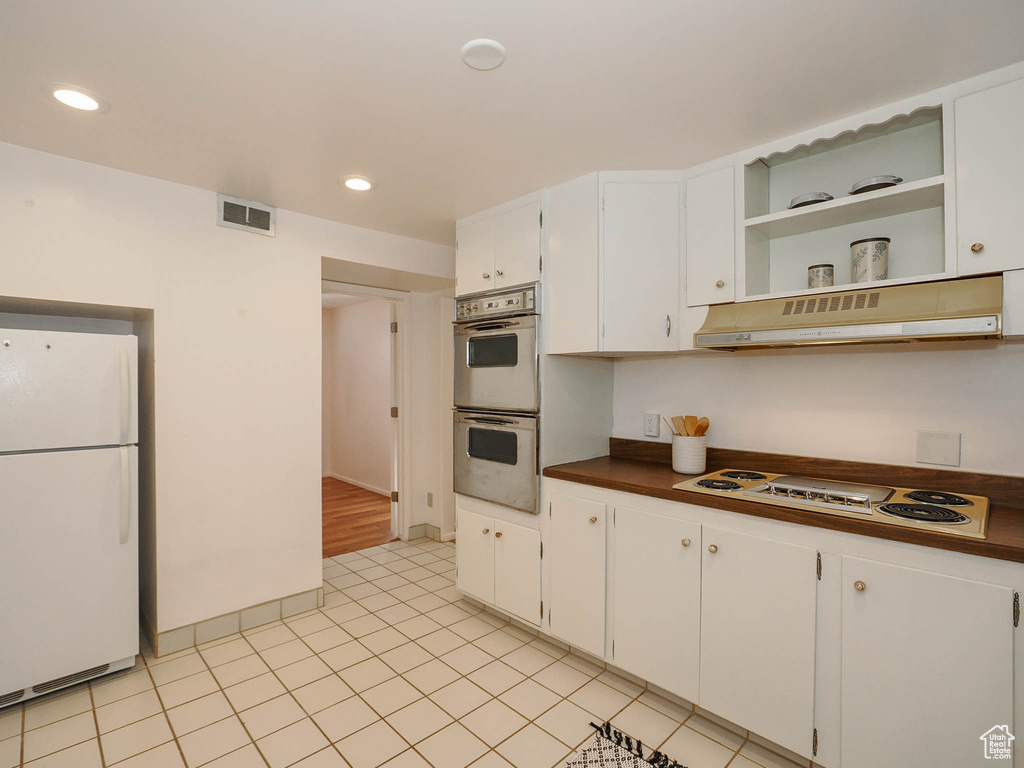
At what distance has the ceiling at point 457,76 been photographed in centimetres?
133

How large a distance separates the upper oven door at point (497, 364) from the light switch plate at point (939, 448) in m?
1.60

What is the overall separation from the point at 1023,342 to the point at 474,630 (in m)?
2.69

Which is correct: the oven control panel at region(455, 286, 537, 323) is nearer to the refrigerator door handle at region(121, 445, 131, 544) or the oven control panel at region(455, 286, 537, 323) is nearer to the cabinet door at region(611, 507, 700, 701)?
the cabinet door at region(611, 507, 700, 701)

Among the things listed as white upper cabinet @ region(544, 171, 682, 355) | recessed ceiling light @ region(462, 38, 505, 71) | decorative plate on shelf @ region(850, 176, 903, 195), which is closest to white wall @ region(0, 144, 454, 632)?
white upper cabinet @ region(544, 171, 682, 355)

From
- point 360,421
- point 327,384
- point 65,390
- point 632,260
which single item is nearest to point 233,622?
point 65,390

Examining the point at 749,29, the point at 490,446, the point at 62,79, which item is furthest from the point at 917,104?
the point at 62,79

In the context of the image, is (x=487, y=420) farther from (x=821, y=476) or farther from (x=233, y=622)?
(x=233, y=622)

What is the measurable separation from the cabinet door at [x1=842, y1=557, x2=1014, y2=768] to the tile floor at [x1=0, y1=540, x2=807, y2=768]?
1.32 ft

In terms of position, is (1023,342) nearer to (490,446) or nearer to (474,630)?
(490,446)

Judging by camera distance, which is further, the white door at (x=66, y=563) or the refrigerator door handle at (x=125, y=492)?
the refrigerator door handle at (x=125, y=492)

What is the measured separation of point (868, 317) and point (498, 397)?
167 cm

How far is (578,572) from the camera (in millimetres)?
2344

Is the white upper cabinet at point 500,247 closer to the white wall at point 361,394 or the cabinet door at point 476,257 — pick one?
the cabinet door at point 476,257

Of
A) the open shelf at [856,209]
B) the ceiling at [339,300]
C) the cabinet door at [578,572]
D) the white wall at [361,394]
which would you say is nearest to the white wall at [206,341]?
the cabinet door at [578,572]
